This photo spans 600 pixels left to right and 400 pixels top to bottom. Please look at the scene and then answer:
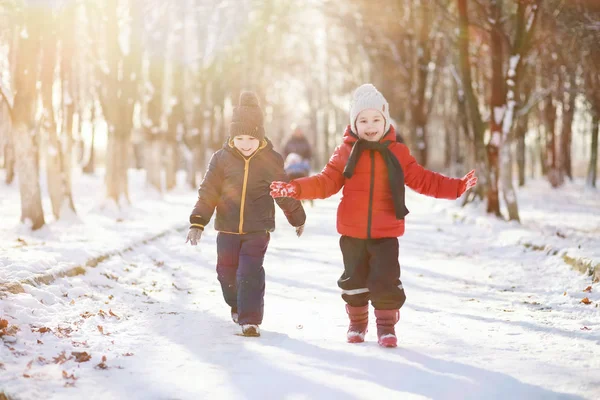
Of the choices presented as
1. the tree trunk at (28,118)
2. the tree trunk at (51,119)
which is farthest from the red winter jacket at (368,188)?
the tree trunk at (51,119)

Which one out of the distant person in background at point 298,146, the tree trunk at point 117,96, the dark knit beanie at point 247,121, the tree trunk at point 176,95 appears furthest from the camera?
the tree trunk at point 176,95

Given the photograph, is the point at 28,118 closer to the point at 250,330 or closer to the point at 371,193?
the point at 250,330

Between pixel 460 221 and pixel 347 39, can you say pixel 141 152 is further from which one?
pixel 460 221

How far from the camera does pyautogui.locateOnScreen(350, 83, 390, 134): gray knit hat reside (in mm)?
5180

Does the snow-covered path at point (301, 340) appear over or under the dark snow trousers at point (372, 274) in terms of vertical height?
under

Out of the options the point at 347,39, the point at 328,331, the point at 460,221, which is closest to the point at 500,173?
the point at 460,221

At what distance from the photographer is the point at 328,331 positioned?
5625 mm

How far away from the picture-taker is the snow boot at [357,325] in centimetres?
521

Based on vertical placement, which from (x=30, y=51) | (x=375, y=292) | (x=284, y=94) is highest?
(x=284, y=94)

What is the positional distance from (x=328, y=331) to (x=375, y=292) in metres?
0.71

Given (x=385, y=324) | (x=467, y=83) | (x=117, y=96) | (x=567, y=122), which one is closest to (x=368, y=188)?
(x=385, y=324)

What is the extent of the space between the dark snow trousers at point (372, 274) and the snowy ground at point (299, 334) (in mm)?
343

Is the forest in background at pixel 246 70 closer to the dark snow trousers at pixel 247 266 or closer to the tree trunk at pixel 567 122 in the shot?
the tree trunk at pixel 567 122

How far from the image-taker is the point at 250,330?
541cm
